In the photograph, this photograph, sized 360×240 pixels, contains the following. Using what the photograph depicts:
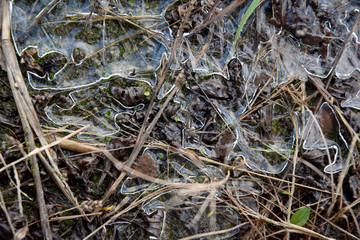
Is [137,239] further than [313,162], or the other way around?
[313,162]

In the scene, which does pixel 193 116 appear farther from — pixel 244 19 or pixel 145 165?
pixel 244 19

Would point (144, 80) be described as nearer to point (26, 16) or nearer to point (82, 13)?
point (82, 13)

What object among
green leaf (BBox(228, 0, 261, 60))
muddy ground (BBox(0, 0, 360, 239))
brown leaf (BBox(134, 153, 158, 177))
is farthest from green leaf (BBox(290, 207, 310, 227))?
green leaf (BBox(228, 0, 261, 60))

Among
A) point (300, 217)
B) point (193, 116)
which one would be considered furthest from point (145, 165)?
point (300, 217)

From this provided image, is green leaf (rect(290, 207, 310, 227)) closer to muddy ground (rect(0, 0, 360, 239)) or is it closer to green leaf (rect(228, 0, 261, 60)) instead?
muddy ground (rect(0, 0, 360, 239))

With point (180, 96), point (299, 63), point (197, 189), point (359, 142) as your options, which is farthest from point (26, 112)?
point (359, 142)

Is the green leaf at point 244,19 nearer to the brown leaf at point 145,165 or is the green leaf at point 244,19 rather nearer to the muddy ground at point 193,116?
the muddy ground at point 193,116

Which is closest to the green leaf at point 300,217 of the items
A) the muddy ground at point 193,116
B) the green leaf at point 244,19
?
Result: the muddy ground at point 193,116

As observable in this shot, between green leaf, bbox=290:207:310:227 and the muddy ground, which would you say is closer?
the muddy ground
